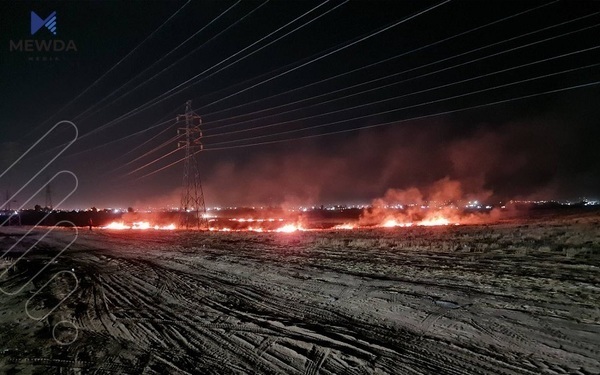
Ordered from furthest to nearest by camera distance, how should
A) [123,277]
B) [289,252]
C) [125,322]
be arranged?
[289,252] < [123,277] < [125,322]

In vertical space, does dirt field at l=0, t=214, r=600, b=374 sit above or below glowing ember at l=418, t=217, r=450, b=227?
below

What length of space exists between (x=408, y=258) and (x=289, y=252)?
18.4 feet

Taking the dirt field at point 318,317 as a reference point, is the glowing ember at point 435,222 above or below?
above

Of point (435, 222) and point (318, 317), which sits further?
point (435, 222)

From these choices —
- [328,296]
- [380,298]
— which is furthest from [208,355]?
[380,298]

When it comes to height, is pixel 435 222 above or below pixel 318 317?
above

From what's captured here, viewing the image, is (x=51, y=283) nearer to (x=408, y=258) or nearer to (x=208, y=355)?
(x=208, y=355)

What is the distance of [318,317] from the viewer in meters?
7.18

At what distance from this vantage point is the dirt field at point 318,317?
5.25 m

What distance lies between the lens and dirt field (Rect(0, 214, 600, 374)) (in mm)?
5254

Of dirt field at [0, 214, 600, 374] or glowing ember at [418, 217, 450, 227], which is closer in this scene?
dirt field at [0, 214, 600, 374]

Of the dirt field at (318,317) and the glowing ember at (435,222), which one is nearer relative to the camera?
the dirt field at (318,317)

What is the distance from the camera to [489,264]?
11984 millimetres

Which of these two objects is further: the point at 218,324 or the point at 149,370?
the point at 218,324
